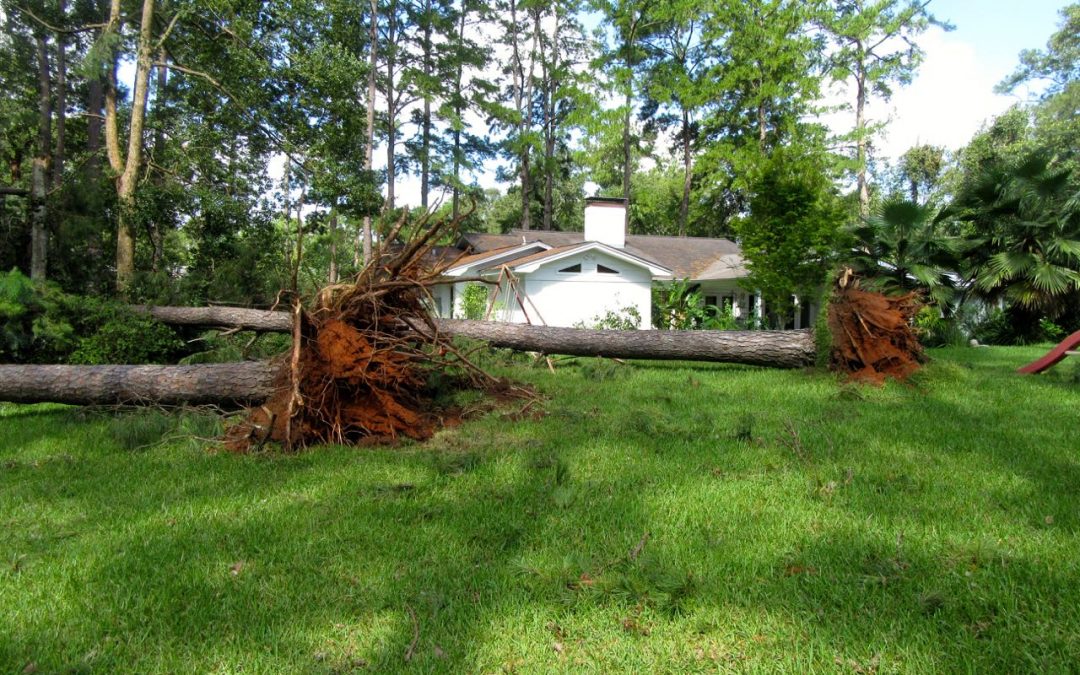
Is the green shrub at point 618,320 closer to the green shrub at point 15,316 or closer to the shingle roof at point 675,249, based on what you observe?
the shingle roof at point 675,249

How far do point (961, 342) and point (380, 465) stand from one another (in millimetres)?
18022

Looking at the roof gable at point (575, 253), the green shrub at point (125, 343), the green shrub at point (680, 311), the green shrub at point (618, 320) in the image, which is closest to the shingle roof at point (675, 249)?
the green shrub at point (680, 311)

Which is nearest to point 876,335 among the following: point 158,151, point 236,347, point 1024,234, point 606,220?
point 1024,234

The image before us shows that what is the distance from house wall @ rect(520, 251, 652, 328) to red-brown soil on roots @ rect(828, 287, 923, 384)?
8864 mm

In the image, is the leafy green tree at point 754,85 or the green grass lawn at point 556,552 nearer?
the green grass lawn at point 556,552

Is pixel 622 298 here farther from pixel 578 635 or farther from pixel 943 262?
pixel 578 635

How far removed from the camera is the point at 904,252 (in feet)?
48.6

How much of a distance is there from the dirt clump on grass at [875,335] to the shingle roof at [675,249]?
36.4 ft

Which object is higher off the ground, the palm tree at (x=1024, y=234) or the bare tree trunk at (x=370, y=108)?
the bare tree trunk at (x=370, y=108)

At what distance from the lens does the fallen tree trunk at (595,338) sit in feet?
36.4

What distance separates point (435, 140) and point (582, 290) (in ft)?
63.6

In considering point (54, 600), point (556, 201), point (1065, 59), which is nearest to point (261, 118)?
point (54, 600)

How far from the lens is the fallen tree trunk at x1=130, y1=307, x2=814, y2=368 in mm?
11109

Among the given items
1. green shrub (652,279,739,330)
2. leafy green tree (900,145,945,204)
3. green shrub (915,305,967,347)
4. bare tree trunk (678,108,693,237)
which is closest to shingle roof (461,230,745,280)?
green shrub (652,279,739,330)
